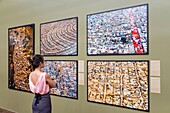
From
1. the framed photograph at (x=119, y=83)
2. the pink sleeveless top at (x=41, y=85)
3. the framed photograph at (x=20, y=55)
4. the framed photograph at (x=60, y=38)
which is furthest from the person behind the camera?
the framed photograph at (x=20, y=55)

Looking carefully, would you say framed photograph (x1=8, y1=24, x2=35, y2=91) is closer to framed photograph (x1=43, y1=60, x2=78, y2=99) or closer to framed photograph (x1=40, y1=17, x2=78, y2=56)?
framed photograph (x1=40, y1=17, x2=78, y2=56)

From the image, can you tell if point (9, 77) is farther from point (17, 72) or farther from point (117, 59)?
point (117, 59)

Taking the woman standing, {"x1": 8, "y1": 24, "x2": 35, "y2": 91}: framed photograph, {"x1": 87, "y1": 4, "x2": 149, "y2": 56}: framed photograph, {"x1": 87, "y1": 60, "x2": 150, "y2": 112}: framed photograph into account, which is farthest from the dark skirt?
{"x1": 8, "y1": 24, "x2": 35, "y2": 91}: framed photograph

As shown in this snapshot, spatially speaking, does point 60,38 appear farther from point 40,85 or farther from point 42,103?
point 42,103

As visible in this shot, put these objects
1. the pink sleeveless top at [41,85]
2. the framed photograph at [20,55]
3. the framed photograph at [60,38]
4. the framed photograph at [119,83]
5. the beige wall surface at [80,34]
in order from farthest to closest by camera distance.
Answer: the framed photograph at [20,55]
the framed photograph at [60,38]
the pink sleeveless top at [41,85]
the framed photograph at [119,83]
the beige wall surface at [80,34]

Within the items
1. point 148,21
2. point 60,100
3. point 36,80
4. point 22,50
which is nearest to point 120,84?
point 148,21

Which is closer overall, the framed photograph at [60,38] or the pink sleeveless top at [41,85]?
the pink sleeveless top at [41,85]

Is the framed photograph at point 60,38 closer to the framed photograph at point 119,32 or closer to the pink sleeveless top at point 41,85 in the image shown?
the framed photograph at point 119,32

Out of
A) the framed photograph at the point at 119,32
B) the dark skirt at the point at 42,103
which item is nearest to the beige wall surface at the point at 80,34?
the framed photograph at the point at 119,32

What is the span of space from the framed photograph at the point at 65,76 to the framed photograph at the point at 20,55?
0.94 meters

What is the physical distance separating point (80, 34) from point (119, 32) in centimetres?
93

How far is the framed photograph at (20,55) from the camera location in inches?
228

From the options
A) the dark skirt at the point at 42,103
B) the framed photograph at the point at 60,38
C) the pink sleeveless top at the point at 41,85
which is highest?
the framed photograph at the point at 60,38
